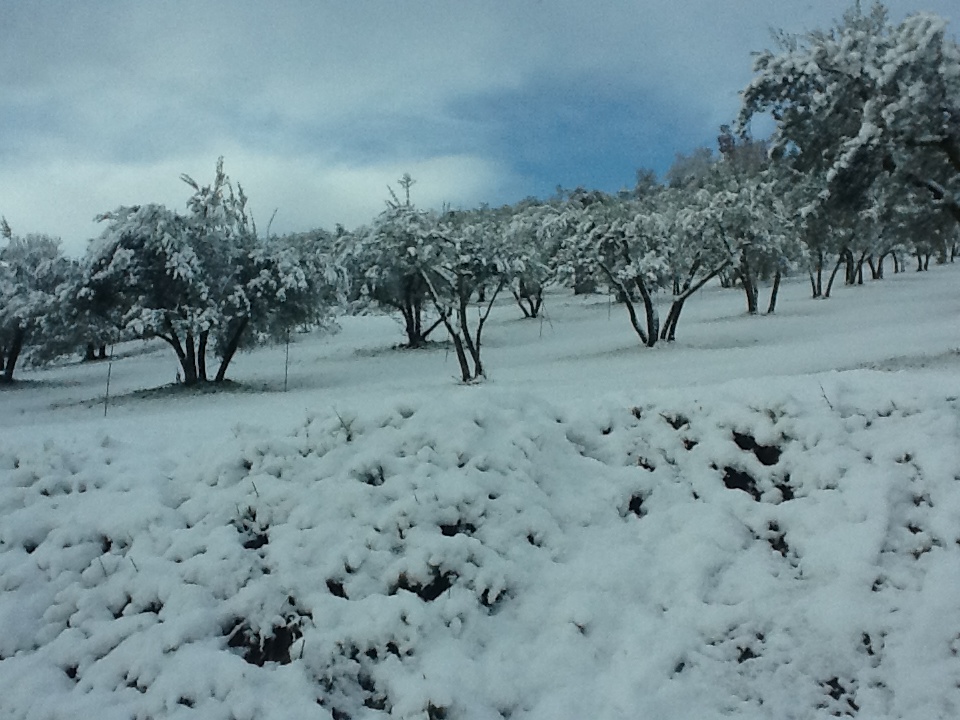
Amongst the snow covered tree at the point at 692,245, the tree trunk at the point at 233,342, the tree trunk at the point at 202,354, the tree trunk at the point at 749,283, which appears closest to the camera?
the tree trunk at the point at 233,342

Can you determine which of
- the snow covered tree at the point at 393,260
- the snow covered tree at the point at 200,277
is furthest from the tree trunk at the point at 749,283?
Result: the snow covered tree at the point at 200,277

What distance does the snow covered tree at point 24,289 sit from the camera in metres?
23.4

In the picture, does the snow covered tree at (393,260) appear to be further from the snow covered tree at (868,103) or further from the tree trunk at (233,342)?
the snow covered tree at (868,103)

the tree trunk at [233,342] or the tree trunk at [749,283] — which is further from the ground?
the tree trunk at [749,283]

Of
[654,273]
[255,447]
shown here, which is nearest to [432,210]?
[654,273]

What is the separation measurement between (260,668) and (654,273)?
2377 centimetres

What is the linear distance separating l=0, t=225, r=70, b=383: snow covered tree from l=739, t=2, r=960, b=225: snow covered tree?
21.3 meters

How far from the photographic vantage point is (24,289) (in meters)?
26.9

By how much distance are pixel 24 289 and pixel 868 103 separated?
1183 inches

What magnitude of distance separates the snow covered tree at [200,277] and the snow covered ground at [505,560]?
45.1 feet

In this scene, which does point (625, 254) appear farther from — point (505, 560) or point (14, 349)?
point (14, 349)

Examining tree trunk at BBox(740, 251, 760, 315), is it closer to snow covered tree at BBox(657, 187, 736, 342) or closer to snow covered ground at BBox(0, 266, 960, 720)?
snow covered tree at BBox(657, 187, 736, 342)

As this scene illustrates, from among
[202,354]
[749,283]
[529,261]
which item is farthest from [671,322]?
[202,354]

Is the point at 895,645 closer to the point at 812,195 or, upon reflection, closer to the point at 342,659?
the point at 342,659
